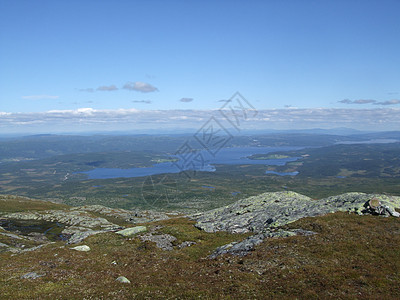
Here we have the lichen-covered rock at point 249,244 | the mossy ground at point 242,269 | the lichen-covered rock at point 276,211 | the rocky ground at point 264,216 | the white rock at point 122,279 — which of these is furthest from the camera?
the lichen-covered rock at point 276,211

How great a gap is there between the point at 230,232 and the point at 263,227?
18.3 feet

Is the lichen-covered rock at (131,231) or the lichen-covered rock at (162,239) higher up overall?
the lichen-covered rock at (162,239)

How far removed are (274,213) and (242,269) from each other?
2214cm

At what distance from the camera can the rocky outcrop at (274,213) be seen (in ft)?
105

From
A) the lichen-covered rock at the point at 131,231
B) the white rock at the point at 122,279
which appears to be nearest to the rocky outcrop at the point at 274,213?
the lichen-covered rock at the point at 131,231

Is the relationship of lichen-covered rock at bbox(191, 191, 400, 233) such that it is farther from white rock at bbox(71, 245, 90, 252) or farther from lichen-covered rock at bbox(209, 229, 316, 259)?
white rock at bbox(71, 245, 90, 252)

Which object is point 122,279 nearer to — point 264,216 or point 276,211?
point 264,216

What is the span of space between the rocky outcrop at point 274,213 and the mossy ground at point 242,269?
2484mm

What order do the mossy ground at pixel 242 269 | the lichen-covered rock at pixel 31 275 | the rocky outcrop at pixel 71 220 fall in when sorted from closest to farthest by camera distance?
the mossy ground at pixel 242 269 → the lichen-covered rock at pixel 31 275 → the rocky outcrop at pixel 71 220

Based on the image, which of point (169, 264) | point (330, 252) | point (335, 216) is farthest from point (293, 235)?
point (169, 264)

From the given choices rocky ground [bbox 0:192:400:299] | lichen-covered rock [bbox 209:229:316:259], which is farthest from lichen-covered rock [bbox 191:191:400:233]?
lichen-covered rock [bbox 209:229:316:259]

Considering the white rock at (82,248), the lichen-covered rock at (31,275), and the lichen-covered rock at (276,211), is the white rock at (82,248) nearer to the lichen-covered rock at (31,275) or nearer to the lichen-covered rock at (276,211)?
the lichen-covered rock at (31,275)

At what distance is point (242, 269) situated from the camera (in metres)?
23.4

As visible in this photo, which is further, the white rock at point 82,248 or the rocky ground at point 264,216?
the white rock at point 82,248
